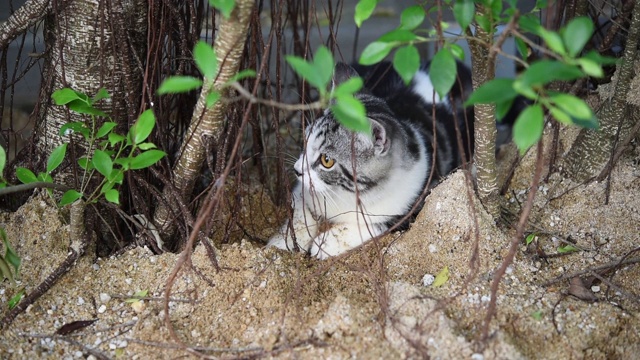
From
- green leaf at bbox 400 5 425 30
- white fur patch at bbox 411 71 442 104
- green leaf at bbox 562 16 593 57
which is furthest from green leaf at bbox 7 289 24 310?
white fur patch at bbox 411 71 442 104

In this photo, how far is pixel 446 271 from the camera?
1771 millimetres

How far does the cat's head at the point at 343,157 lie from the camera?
→ 6.79 ft

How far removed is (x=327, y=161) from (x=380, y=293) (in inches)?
23.4

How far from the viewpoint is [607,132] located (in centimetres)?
199

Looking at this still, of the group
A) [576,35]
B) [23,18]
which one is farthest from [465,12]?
[23,18]

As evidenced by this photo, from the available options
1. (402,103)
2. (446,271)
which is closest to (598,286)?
(446,271)

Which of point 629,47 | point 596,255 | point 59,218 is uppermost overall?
point 629,47

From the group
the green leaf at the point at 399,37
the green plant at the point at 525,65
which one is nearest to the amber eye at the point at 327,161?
the green plant at the point at 525,65

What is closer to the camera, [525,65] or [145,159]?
[525,65]

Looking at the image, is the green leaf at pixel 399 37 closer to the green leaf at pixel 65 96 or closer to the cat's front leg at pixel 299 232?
the green leaf at pixel 65 96

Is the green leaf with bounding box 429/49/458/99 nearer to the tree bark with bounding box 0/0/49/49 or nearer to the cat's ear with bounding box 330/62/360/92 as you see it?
the cat's ear with bounding box 330/62/360/92

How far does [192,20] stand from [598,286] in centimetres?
131

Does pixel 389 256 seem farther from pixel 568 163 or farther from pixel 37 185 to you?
pixel 37 185

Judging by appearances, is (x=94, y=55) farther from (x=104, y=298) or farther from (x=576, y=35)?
(x=576, y=35)
